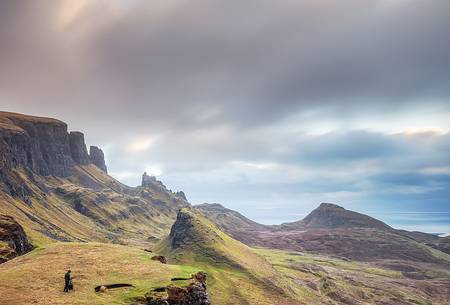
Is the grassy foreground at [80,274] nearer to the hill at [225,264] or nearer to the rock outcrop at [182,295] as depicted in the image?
the rock outcrop at [182,295]

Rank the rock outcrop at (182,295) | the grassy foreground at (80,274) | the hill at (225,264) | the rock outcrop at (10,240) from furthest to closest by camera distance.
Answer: the hill at (225,264)
the rock outcrop at (10,240)
the rock outcrop at (182,295)
the grassy foreground at (80,274)

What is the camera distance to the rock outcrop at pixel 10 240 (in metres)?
63.4

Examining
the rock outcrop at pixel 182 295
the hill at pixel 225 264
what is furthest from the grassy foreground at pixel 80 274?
the hill at pixel 225 264

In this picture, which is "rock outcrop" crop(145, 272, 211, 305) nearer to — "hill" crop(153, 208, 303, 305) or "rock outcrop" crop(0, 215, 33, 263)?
"rock outcrop" crop(0, 215, 33, 263)

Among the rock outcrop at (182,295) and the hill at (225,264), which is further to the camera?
the hill at (225,264)

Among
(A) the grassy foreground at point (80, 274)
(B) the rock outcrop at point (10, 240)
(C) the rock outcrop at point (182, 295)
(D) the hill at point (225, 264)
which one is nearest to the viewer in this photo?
(A) the grassy foreground at point (80, 274)

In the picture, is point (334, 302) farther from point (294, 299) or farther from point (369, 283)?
point (369, 283)

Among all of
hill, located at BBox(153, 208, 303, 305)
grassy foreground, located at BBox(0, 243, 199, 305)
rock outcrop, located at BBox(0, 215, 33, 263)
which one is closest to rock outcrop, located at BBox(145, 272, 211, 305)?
grassy foreground, located at BBox(0, 243, 199, 305)

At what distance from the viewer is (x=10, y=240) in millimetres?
67625

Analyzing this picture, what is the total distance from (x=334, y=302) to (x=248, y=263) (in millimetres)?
31556

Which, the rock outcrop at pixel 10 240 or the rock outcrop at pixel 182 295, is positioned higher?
the rock outcrop at pixel 10 240

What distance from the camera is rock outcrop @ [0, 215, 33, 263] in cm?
6341

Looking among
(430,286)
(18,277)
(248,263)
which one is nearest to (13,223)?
(18,277)

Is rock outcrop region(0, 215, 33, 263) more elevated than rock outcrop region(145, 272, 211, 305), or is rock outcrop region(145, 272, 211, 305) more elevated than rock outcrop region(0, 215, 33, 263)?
rock outcrop region(0, 215, 33, 263)
